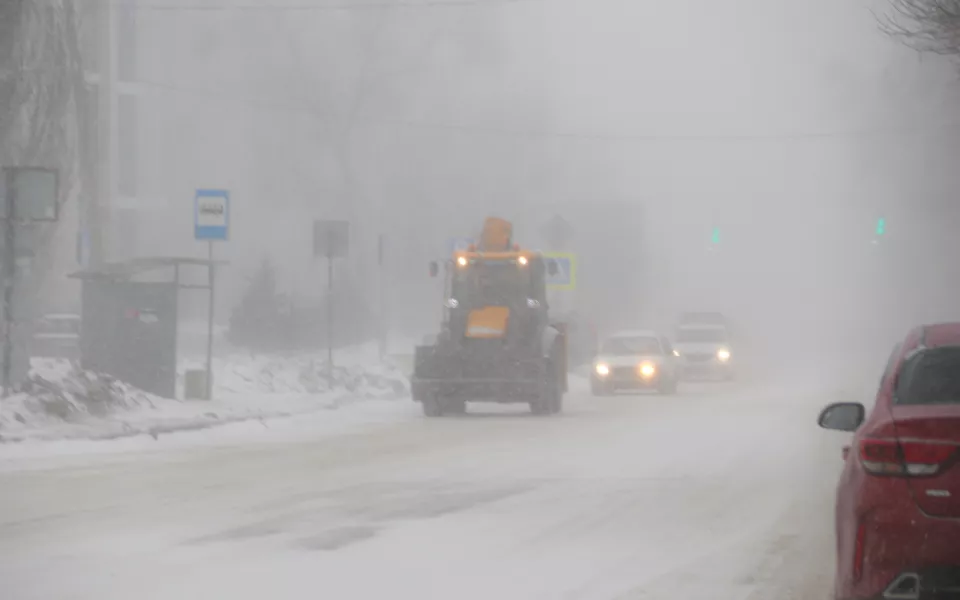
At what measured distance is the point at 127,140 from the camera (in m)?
60.4

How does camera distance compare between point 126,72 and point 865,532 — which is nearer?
point 865,532

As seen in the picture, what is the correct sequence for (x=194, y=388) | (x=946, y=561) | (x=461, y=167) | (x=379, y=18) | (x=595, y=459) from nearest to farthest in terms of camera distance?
(x=946, y=561)
(x=595, y=459)
(x=194, y=388)
(x=379, y=18)
(x=461, y=167)

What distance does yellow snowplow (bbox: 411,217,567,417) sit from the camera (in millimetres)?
26094

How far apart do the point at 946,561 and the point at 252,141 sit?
58.1 m

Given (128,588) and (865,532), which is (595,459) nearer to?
(128,588)

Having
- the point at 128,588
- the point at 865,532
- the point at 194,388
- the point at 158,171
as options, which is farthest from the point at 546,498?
the point at 158,171

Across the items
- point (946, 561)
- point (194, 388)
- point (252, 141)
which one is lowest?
point (194, 388)

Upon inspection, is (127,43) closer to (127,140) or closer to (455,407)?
(127,140)

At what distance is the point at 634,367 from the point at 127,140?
31.5 meters

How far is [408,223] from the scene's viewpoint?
6091 cm

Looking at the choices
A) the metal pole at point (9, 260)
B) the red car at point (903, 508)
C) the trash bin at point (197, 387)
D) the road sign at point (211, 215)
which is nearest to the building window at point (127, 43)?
the road sign at point (211, 215)

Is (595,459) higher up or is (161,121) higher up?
(161,121)

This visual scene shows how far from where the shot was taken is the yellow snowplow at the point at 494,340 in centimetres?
2609

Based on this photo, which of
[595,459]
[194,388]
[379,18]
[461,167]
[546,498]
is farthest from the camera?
[461,167]
